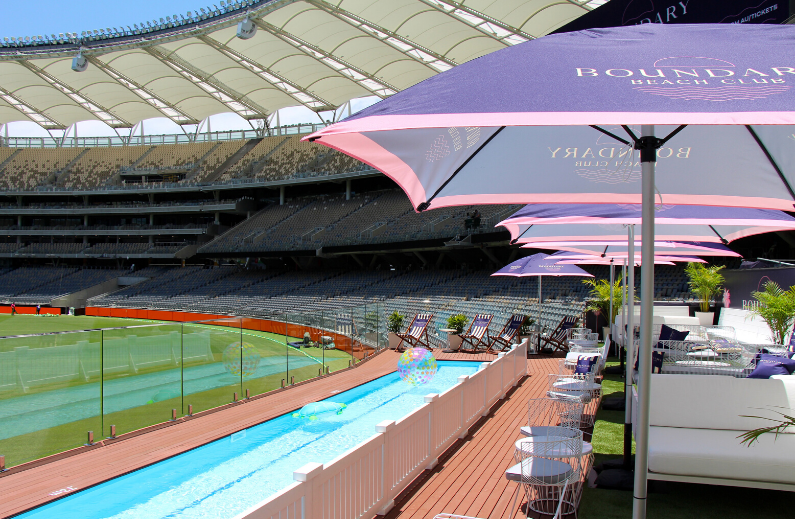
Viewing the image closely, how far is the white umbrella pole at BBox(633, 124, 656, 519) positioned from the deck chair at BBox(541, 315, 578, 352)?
14.7 meters

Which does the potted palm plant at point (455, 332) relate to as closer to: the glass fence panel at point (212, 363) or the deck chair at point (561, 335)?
the deck chair at point (561, 335)

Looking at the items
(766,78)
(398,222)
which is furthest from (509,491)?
(398,222)

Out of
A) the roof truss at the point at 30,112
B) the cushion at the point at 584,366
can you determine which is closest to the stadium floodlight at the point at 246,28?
the roof truss at the point at 30,112

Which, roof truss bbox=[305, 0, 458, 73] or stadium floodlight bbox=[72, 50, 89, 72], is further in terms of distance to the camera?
stadium floodlight bbox=[72, 50, 89, 72]

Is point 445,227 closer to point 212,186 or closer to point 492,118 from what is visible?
point 212,186

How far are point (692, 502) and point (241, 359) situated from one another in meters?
8.88

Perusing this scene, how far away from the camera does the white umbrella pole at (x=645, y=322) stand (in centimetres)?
325

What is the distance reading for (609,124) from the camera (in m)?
2.46

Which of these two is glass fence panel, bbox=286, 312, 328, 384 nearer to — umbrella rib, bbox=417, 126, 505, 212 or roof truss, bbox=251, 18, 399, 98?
umbrella rib, bbox=417, 126, 505, 212

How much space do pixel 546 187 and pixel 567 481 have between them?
2.60m

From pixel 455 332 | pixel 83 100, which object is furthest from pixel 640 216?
pixel 83 100

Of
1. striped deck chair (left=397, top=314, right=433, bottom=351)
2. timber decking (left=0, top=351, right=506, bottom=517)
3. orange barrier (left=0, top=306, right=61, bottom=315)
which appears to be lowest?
orange barrier (left=0, top=306, right=61, bottom=315)

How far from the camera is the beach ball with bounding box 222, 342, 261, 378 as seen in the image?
1162 cm

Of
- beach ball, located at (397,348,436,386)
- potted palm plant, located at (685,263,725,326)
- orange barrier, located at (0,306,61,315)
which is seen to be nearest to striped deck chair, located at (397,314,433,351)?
beach ball, located at (397,348,436,386)
